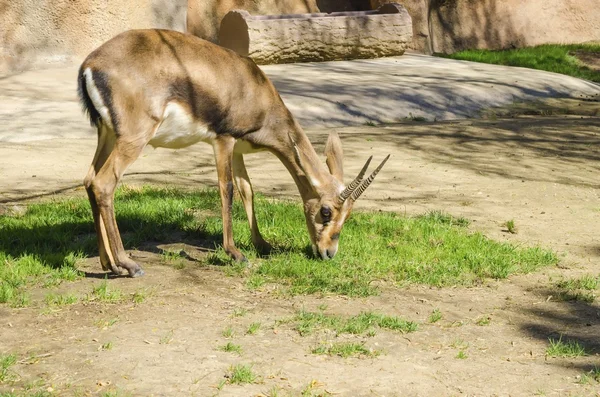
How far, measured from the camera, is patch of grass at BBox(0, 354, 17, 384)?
4.57 metres

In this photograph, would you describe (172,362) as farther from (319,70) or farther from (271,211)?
(319,70)

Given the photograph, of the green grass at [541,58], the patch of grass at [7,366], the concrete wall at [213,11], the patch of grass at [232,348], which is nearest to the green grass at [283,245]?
the patch of grass at [7,366]

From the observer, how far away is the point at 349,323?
5.43 meters

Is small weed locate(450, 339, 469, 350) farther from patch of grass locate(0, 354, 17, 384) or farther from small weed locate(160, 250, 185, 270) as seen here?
patch of grass locate(0, 354, 17, 384)

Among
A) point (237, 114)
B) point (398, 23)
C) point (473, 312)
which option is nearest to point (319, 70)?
point (398, 23)

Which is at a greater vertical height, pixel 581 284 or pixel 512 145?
pixel 581 284

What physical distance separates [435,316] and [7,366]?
2.45 metres

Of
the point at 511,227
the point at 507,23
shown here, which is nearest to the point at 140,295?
the point at 511,227

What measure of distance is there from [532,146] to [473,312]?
5.44m

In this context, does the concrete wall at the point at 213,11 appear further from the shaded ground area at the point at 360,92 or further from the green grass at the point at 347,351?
the green grass at the point at 347,351

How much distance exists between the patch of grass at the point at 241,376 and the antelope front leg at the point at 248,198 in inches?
87.9

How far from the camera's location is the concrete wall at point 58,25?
45.9ft

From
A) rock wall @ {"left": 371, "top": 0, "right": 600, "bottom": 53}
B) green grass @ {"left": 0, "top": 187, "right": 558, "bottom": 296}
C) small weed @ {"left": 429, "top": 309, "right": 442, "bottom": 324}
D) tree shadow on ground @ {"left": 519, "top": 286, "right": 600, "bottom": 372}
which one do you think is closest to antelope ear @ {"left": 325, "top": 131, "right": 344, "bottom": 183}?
green grass @ {"left": 0, "top": 187, "right": 558, "bottom": 296}

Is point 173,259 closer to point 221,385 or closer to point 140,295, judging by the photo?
point 140,295
